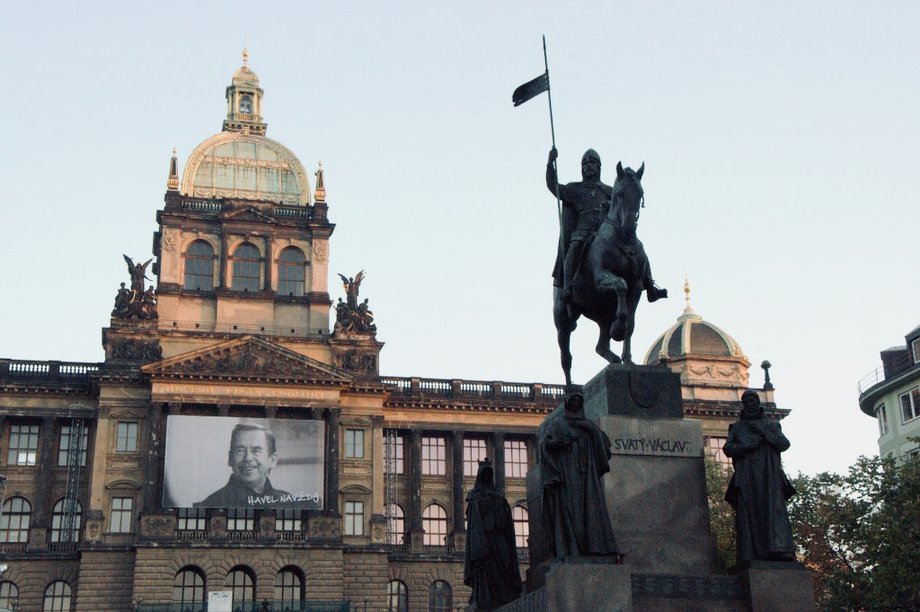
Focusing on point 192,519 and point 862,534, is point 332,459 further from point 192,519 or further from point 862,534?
point 862,534

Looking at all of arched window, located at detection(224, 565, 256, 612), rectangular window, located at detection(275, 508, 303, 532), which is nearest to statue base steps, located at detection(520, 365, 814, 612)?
arched window, located at detection(224, 565, 256, 612)

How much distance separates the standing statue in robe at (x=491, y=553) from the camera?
16.0m

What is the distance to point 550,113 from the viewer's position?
17.0 metres

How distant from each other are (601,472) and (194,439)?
2238 inches

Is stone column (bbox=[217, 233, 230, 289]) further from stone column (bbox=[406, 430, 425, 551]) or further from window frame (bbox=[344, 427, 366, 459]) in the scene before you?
stone column (bbox=[406, 430, 425, 551])

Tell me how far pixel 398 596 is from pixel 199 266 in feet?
77.4

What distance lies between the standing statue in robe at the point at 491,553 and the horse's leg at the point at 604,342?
7.79 feet

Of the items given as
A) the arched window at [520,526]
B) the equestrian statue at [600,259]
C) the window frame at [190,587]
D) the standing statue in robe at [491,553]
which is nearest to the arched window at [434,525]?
the arched window at [520,526]

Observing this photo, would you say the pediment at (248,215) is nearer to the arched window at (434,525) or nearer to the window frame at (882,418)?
the arched window at (434,525)

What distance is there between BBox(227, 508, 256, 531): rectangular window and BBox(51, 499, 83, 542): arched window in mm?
8503

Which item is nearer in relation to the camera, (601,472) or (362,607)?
(601,472)

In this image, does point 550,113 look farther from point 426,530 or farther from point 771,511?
point 426,530

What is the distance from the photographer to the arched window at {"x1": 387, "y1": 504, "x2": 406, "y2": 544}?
7331 cm

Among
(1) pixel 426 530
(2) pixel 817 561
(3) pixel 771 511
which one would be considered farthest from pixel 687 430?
(1) pixel 426 530
